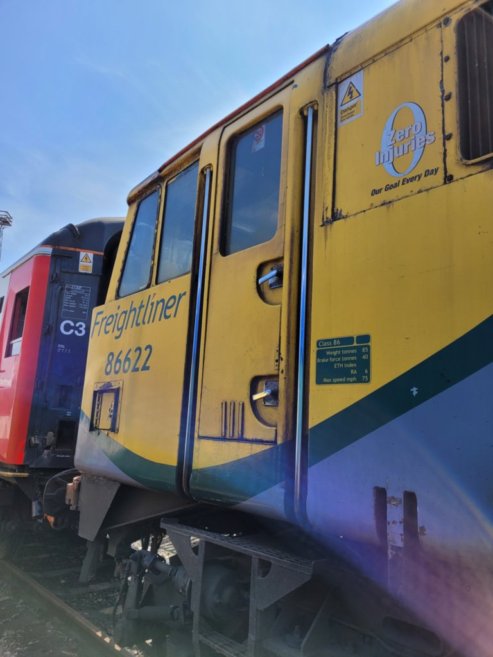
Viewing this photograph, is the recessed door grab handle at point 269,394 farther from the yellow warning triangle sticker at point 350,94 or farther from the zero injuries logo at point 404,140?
the yellow warning triangle sticker at point 350,94

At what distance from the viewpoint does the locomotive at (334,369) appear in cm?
170

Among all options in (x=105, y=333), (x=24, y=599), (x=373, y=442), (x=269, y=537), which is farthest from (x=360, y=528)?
(x=24, y=599)

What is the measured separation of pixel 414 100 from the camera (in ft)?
6.64

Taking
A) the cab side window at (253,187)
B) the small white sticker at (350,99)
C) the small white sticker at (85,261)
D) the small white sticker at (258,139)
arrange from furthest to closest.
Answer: the small white sticker at (85,261) → the small white sticker at (258,139) → the cab side window at (253,187) → the small white sticker at (350,99)

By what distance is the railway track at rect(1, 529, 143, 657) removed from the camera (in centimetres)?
413

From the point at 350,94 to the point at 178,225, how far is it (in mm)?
1441

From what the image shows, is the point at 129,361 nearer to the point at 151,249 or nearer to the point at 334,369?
the point at 151,249

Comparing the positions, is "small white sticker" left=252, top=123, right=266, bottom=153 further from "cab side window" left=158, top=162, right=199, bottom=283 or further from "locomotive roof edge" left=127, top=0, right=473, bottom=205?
"cab side window" left=158, top=162, right=199, bottom=283

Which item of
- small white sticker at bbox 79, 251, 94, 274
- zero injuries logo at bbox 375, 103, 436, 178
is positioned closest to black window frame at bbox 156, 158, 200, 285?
zero injuries logo at bbox 375, 103, 436, 178

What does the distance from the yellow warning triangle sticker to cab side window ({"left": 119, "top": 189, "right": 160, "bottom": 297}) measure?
1693 mm

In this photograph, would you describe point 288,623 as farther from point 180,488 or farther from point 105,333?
point 105,333

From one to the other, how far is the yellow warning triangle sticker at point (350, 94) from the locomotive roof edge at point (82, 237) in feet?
14.5

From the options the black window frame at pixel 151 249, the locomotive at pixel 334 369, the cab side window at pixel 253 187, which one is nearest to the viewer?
the locomotive at pixel 334 369

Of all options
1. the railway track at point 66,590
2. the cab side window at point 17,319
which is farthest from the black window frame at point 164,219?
the cab side window at point 17,319
